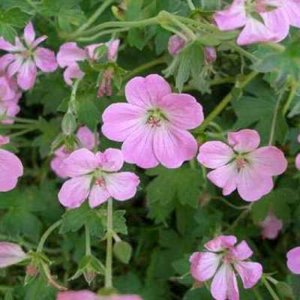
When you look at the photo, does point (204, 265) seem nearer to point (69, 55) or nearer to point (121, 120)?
point (121, 120)

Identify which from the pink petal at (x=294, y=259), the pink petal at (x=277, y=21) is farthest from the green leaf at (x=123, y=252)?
the pink petal at (x=277, y=21)

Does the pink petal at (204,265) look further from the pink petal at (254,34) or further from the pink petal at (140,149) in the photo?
the pink petal at (254,34)

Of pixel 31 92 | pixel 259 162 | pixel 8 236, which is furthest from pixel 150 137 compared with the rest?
pixel 31 92

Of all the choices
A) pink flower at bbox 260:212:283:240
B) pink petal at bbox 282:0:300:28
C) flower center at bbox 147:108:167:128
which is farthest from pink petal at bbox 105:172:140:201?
pink flower at bbox 260:212:283:240

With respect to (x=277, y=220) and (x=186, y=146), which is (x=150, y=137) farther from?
(x=277, y=220)

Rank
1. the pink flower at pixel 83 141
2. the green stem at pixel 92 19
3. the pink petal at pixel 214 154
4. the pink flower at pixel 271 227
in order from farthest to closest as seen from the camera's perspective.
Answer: the pink flower at pixel 271 227 → the pink flower at pixel 83 141 → the green stem at pixel 92 19 → the pink petal at pixel 214 154

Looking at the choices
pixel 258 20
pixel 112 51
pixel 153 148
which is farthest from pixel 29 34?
pixel 258 20

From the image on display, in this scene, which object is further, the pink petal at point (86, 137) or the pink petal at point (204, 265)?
the pink petal at point (86, 137)
